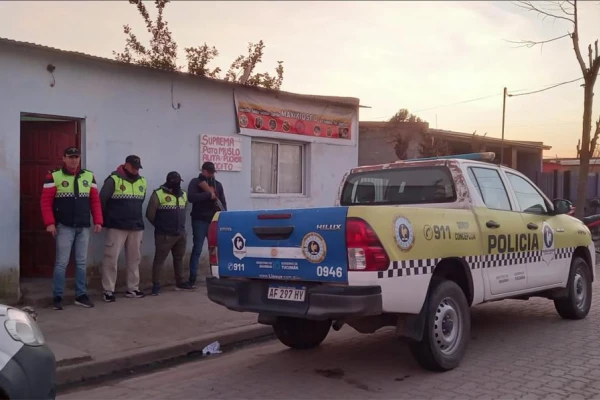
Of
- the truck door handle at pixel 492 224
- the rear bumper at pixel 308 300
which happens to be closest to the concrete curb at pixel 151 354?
the rear bumper at pixel 308 300

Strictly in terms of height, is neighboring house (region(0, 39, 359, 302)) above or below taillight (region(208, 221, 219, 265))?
above

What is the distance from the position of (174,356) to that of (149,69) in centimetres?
476

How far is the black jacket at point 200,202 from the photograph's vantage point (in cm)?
998

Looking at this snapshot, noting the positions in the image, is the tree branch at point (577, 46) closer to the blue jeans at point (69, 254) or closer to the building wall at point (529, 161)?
the blue jeans at point (69, 254)

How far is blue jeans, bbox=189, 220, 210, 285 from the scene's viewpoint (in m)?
10.1

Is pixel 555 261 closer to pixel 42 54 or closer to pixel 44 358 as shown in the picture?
pixel 44 358

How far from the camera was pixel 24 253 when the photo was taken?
935cm

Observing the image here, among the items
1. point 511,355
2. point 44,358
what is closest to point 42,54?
point 44,358

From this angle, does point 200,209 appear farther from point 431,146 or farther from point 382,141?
point 382,141

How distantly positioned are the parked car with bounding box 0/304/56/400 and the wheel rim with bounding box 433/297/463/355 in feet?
10.6

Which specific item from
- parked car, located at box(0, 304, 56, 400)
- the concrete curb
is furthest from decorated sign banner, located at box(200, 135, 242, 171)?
parked car, located at box(0, 304, 56, 400)

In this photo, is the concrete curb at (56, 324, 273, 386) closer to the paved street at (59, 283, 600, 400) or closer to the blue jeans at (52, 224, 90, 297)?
the paved street at (59, 283, 600, 400)

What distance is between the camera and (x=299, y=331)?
6758 millimetres

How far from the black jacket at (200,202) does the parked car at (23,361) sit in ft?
19.5
